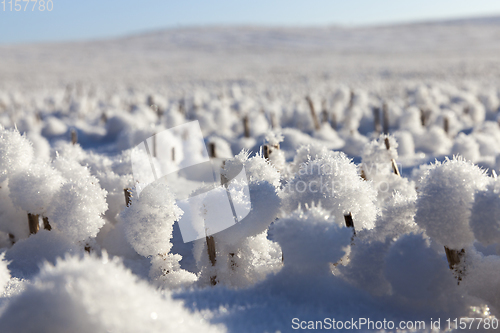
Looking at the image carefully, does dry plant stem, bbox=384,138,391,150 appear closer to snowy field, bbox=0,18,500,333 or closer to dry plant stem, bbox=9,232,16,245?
snowy field, bbox=0,18,500,333

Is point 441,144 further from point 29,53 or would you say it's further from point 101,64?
point 29,53

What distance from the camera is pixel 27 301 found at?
908 mm

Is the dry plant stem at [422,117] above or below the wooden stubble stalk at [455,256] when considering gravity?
below

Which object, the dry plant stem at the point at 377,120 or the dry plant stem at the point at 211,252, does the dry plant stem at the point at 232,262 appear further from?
the dry plant stem at the point at 377,120

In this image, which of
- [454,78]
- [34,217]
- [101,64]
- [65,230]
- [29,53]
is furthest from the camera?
[29,53]

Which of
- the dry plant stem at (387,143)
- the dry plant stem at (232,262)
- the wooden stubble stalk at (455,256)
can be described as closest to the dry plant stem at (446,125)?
the dry plant stem at (387,143)

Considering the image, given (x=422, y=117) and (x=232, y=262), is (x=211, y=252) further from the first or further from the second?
(x=422, y=117)

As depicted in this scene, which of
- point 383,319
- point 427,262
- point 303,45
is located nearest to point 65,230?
point 383,319

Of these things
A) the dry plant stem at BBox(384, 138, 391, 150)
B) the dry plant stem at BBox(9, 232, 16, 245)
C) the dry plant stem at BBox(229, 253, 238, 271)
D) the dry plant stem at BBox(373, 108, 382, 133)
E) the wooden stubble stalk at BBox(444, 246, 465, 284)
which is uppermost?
the dry plant stem at BBox(384, 138, 391, 150)

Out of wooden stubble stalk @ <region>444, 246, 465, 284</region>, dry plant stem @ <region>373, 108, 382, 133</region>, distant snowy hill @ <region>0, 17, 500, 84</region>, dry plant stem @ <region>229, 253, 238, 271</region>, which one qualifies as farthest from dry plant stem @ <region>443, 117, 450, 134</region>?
distant snowy hill @ <region>0, 17, 500, 84</region>

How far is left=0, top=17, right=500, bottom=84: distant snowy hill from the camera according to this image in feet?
57.9

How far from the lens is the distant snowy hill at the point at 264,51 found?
57.9ft

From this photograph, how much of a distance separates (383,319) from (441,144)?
10.7 feet

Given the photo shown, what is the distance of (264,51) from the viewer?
26.6m
